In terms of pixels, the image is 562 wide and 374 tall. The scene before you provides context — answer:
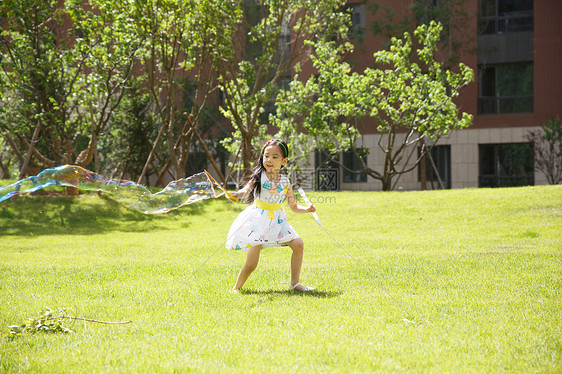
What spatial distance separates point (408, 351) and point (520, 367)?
0.75m

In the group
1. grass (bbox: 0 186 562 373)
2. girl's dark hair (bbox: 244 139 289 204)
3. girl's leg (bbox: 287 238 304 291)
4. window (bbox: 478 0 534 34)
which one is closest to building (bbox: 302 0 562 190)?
window (bbox: 478 0 534 34)

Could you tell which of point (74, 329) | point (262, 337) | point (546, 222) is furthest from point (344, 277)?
point (546, 222)

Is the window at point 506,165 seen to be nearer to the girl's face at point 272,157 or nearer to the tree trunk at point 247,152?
the tree trunk at point 247,152

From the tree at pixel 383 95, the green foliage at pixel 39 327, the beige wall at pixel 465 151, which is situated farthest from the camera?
the beige wall at pixel 465 151

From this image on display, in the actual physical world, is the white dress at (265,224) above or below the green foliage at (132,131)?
below

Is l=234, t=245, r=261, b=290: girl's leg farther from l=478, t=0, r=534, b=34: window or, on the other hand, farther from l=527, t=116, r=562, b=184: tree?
l=478, t=0, r=534, b=34: window

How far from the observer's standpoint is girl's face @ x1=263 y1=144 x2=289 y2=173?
670 centimetres

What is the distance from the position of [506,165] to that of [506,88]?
12.6 feet

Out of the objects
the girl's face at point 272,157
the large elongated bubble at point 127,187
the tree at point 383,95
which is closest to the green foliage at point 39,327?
the large elongated bubble at point 127,187

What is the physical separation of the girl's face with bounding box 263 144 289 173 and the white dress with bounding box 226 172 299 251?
0.17 meters

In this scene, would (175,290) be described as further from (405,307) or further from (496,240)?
(496,240)

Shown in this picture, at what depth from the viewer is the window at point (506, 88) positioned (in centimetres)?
2877

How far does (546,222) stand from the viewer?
14.3 m

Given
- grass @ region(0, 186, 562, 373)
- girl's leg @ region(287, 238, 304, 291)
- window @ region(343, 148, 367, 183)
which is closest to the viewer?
grass @ region(0, 186, 562, 373)
